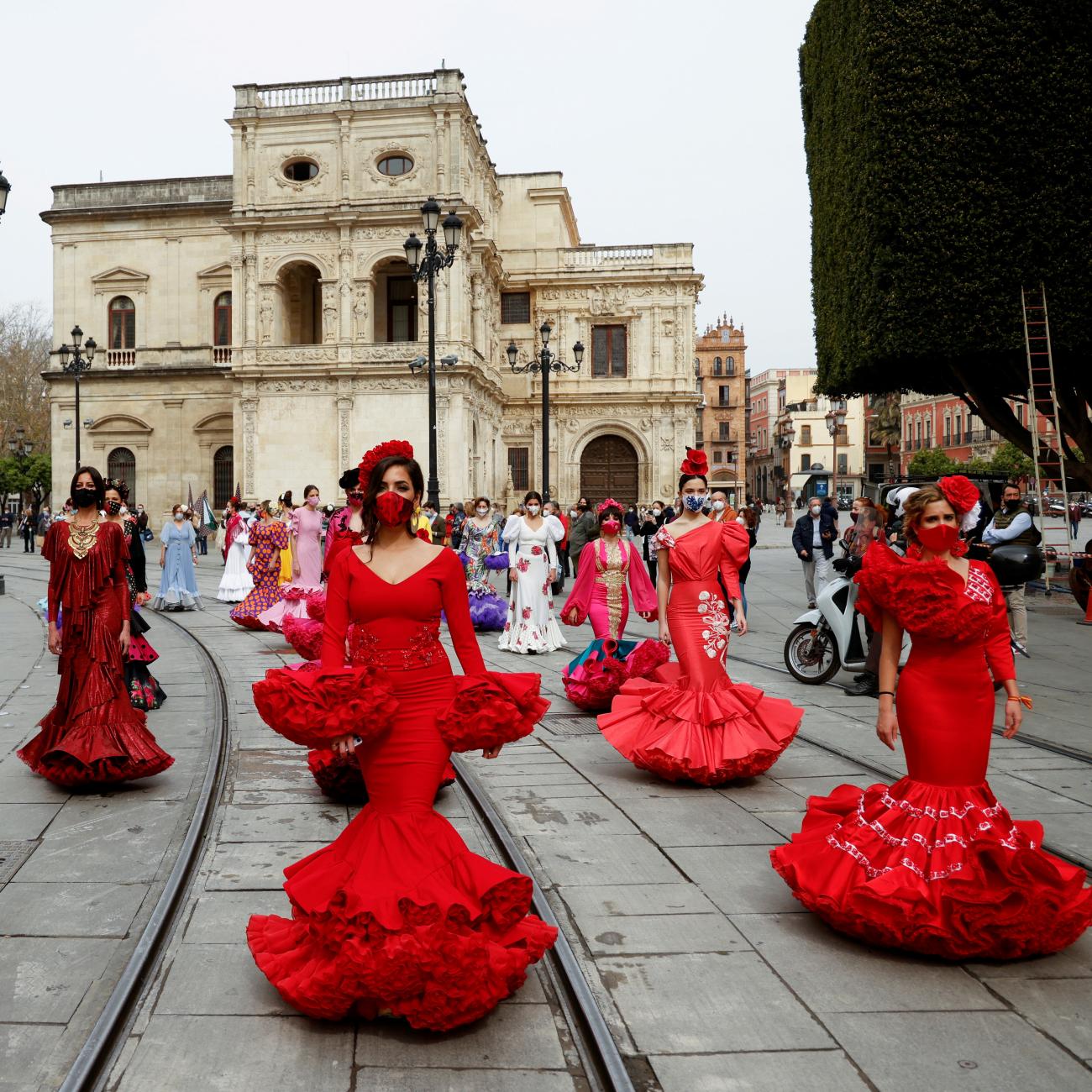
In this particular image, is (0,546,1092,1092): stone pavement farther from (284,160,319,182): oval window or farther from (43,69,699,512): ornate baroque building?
(284,160,319,182): oval window

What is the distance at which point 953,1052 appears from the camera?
3293mm

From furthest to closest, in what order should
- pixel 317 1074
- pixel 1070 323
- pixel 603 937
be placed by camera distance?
1. pixel 1070 323
2. pixel 603 937
3. pixel 317 1074

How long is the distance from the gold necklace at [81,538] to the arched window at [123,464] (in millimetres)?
40624

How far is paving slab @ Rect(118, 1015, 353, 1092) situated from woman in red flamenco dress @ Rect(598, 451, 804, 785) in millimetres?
3238

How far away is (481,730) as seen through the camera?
3.58 meters

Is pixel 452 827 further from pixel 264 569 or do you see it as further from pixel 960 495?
pixel 264 569

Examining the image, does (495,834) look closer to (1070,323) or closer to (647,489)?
(1070,323)

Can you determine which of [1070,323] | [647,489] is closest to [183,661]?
[1070,323]

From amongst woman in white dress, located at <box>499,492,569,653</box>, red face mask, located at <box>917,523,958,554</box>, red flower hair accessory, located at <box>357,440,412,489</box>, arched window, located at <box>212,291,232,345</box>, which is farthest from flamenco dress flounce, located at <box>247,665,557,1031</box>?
arched window, located at <box>212,291,232,345</box>

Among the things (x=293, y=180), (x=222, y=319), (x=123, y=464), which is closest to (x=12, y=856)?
(x=293, y=180)

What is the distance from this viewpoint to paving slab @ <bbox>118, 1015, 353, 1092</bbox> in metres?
3.11

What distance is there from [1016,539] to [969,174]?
6.98 m

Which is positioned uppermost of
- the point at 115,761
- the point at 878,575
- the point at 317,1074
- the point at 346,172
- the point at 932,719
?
the point at 346,172

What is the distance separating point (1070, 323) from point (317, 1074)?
16.5m
